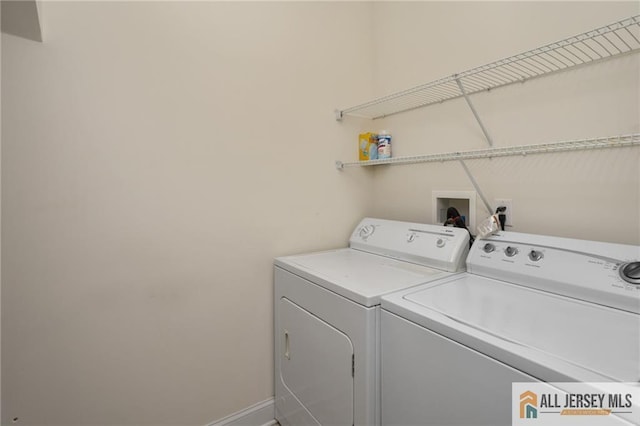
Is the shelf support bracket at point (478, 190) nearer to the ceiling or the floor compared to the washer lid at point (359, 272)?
nearer to the ceiling

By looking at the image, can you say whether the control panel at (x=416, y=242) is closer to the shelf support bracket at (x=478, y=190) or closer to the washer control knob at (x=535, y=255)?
the shelf support bracket at (x=478, y=190)

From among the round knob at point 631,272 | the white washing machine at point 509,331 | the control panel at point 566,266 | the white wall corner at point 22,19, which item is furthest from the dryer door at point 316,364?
the white wall corner at point 22,19

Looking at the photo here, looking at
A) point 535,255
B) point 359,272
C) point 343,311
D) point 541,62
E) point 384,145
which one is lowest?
point 343,311

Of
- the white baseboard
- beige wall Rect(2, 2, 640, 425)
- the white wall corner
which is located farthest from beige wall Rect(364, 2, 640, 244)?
the white wall corner

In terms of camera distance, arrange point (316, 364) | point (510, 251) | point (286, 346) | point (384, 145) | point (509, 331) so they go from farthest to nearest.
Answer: point (384, 145)
point (286, 346)
point (316, 364)
point (510, 251)
point (509, 331)

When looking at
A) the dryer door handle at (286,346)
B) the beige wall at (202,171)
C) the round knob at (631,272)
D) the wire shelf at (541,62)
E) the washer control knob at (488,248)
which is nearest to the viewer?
the round knob at (631,272)

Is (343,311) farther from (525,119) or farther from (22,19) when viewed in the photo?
(22,19)

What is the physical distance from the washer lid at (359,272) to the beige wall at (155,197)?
0.23 m

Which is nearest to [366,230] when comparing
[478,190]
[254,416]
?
[478,190]

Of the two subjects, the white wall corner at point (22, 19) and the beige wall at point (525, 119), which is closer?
the white wall corner at point (22, 19)

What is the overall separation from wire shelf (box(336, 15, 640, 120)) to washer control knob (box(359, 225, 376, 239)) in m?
0.77

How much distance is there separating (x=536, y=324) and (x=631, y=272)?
0.41 meters

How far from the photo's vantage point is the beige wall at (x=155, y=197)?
117 centimetres

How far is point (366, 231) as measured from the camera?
6.28 feet
